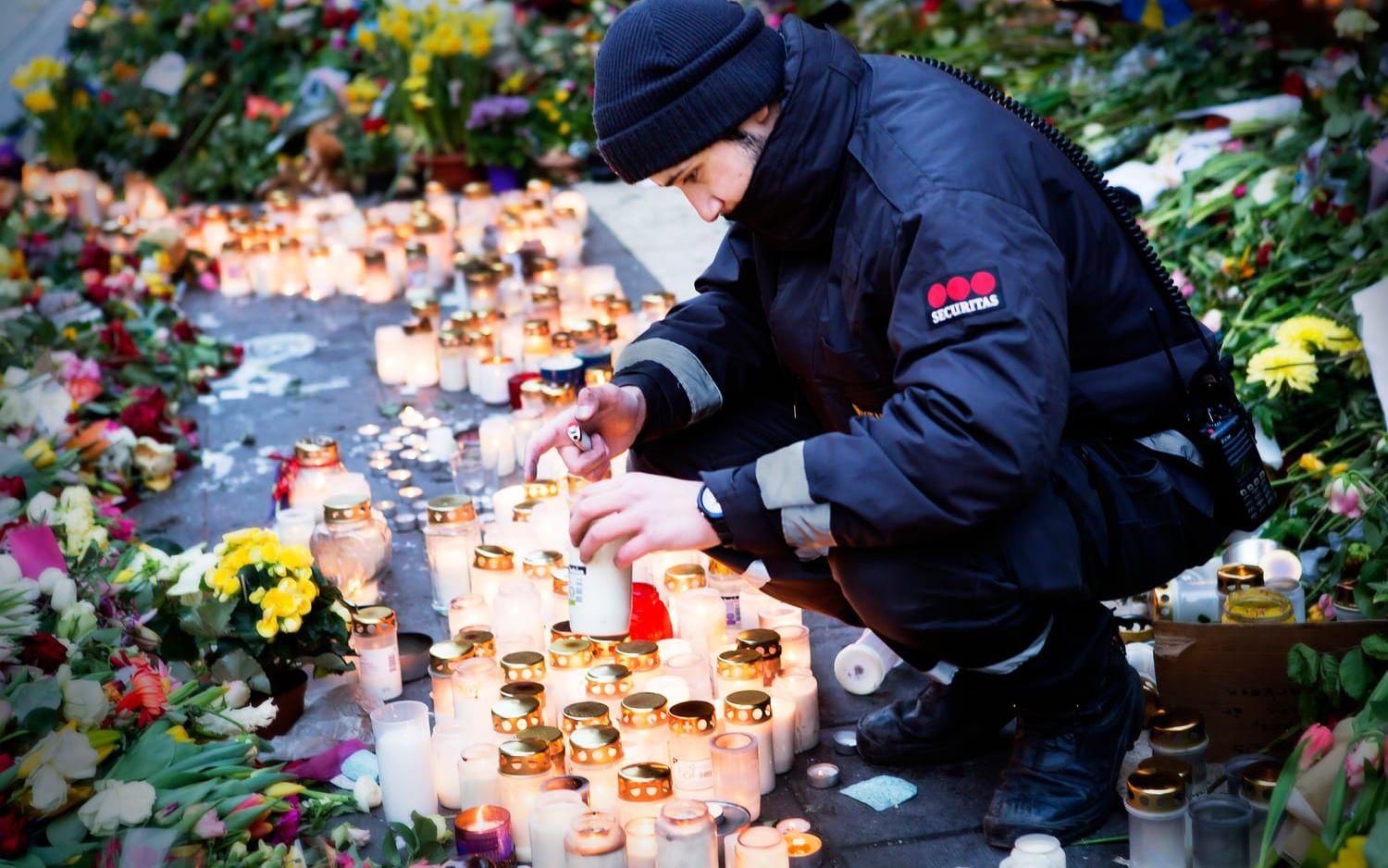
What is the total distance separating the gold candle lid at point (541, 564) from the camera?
9.80 ft

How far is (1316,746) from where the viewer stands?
2.01 metres

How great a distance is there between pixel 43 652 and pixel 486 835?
70cm

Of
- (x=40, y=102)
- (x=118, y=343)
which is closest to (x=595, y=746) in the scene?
(x=118, y=343)

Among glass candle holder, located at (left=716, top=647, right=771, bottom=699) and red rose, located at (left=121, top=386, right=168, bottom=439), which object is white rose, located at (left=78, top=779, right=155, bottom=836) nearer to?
glass candle holder, located at (left=716, top=647, right=771, bottom=699)

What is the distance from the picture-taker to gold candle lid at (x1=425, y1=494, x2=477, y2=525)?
324cm

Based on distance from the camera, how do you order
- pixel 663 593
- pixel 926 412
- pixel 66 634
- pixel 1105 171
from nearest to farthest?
pixel 926 412
pixel 66 634
pixel 663 593
pixel 1105 171

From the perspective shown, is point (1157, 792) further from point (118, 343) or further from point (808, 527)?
point (118, 343)

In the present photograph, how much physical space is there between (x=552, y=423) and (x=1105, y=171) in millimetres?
3219

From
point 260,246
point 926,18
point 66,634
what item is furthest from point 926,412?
point 926,18

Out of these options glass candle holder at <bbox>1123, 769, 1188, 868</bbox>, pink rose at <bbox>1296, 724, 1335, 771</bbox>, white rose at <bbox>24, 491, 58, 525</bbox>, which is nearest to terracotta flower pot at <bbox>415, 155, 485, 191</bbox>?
white rose at <bbox>24, 491, 58, 525</bbox>

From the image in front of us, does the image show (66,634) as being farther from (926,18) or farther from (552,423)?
(926,18)

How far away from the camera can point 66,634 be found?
240cm

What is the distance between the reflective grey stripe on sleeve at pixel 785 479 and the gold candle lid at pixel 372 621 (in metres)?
1.02

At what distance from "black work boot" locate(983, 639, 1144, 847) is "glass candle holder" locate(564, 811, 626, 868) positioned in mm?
601
